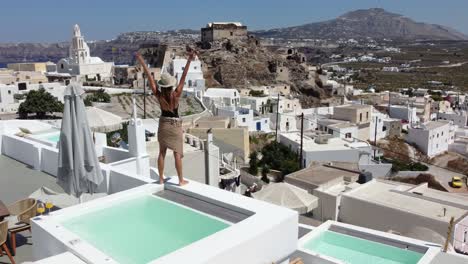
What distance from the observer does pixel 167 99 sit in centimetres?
550

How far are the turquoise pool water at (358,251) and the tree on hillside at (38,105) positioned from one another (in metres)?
33.1

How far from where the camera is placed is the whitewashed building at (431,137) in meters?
35.2

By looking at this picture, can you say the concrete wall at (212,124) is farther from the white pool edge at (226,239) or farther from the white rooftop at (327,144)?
the white pool edge at (226,239)

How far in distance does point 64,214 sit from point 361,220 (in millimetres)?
10747

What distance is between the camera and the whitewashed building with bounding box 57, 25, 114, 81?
59438 millimetres

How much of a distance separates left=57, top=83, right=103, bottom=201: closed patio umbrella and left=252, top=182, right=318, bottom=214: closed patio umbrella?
30.8 feet

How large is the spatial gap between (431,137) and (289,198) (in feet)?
83.6

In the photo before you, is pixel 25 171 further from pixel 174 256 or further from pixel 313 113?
pixel 313 113

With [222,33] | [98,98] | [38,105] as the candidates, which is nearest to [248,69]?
[222,33]

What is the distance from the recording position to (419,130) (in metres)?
35.6

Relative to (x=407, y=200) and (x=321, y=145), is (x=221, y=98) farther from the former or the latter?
(x=407, y=200)

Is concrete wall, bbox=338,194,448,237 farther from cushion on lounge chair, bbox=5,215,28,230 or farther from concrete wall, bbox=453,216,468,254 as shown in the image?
cushion on lounge chair, bbox=5,215,28,230

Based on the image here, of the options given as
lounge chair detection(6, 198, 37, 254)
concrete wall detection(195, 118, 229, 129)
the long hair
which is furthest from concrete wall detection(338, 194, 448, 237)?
concrete wall detection(195, 118, 229, 129)

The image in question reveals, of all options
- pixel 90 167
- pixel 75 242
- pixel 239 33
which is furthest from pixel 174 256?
pixel 239 33
